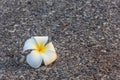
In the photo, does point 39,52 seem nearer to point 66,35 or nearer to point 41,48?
point 41,48

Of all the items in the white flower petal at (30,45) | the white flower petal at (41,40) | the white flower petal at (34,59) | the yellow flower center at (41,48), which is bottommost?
the white flower petal at (34,59)

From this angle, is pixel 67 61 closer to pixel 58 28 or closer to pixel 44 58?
pixel 44 58

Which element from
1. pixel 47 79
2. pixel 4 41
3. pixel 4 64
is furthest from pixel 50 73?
pixel 4 41

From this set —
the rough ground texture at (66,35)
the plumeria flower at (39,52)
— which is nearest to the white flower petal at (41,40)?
the plumeria flower at (39,52)

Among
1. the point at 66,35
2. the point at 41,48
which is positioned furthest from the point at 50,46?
the point at 66,35

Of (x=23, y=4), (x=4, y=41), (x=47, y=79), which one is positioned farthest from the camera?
(x=23, y=4)

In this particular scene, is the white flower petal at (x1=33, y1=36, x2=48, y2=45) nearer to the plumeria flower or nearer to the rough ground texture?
the plumeria flower

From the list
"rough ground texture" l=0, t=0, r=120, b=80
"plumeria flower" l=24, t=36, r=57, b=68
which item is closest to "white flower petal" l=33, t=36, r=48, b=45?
"plumeria flower" l=24, t=36, r=57, b=68

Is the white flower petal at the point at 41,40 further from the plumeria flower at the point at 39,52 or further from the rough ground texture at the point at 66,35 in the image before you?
the rough ground texture at the point at 66,35
